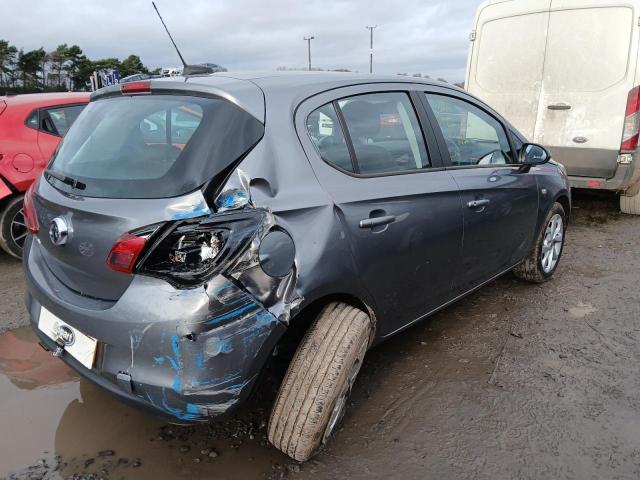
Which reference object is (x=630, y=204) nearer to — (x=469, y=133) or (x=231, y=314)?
(x=469, y=133)

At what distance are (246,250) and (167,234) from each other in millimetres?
279

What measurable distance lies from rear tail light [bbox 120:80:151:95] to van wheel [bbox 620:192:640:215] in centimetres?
669

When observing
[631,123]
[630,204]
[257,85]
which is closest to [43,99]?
[257,85]

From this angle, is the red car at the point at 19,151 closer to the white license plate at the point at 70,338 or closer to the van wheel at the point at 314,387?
the white license plate at the point at 70,338

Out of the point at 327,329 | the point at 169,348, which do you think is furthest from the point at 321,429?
the point at 169,348

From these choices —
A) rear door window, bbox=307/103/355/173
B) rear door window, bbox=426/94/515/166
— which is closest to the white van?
rear door window, bbox=426/94/515/166

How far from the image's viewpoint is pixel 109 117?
92.0 inches

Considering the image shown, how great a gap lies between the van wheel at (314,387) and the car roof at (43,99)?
4.21 meters

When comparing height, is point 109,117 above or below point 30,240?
above

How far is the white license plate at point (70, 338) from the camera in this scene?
1.96 m

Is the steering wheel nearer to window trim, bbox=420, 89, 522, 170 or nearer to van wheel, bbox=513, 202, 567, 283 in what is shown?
window trim, bbox=420, 89, 522, 170

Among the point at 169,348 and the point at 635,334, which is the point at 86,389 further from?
the point at 635,334

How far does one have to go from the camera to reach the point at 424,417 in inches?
99.5

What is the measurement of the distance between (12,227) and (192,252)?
3.75 meters
